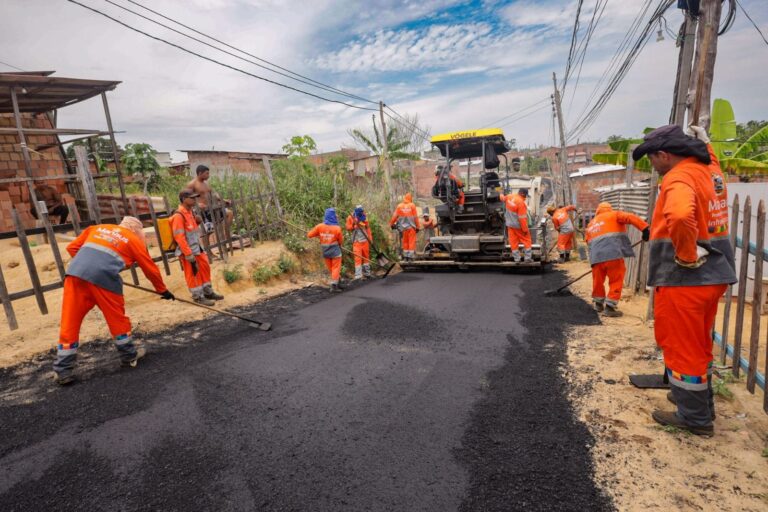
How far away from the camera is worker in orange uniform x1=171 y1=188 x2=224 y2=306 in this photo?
18.5ft

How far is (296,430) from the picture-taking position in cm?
263

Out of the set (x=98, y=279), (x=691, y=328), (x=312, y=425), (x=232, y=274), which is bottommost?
(x=312, y=425)

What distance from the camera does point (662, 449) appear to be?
2299 mm

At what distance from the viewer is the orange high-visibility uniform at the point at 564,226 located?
345 inches

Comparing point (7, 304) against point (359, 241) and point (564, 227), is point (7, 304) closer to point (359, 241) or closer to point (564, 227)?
point (359, 241)

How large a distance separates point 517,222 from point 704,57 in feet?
12.4

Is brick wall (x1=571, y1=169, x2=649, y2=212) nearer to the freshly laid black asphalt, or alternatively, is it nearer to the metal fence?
the freshly laid black asphalt

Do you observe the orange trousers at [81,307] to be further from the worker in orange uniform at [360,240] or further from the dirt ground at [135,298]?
the worker in orange uniform at [360,240]

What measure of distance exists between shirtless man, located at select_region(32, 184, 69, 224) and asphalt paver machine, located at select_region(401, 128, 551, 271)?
7288 mm

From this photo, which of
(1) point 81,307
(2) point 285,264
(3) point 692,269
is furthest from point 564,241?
(1) point 81,307

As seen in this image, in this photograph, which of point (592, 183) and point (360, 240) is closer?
point (360, 240)

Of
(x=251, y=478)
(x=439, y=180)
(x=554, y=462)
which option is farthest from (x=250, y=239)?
(x=554, y=462)

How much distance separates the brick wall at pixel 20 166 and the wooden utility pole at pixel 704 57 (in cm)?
1039

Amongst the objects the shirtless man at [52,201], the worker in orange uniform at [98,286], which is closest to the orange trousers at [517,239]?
the worker in orange uniform at [98,286]
